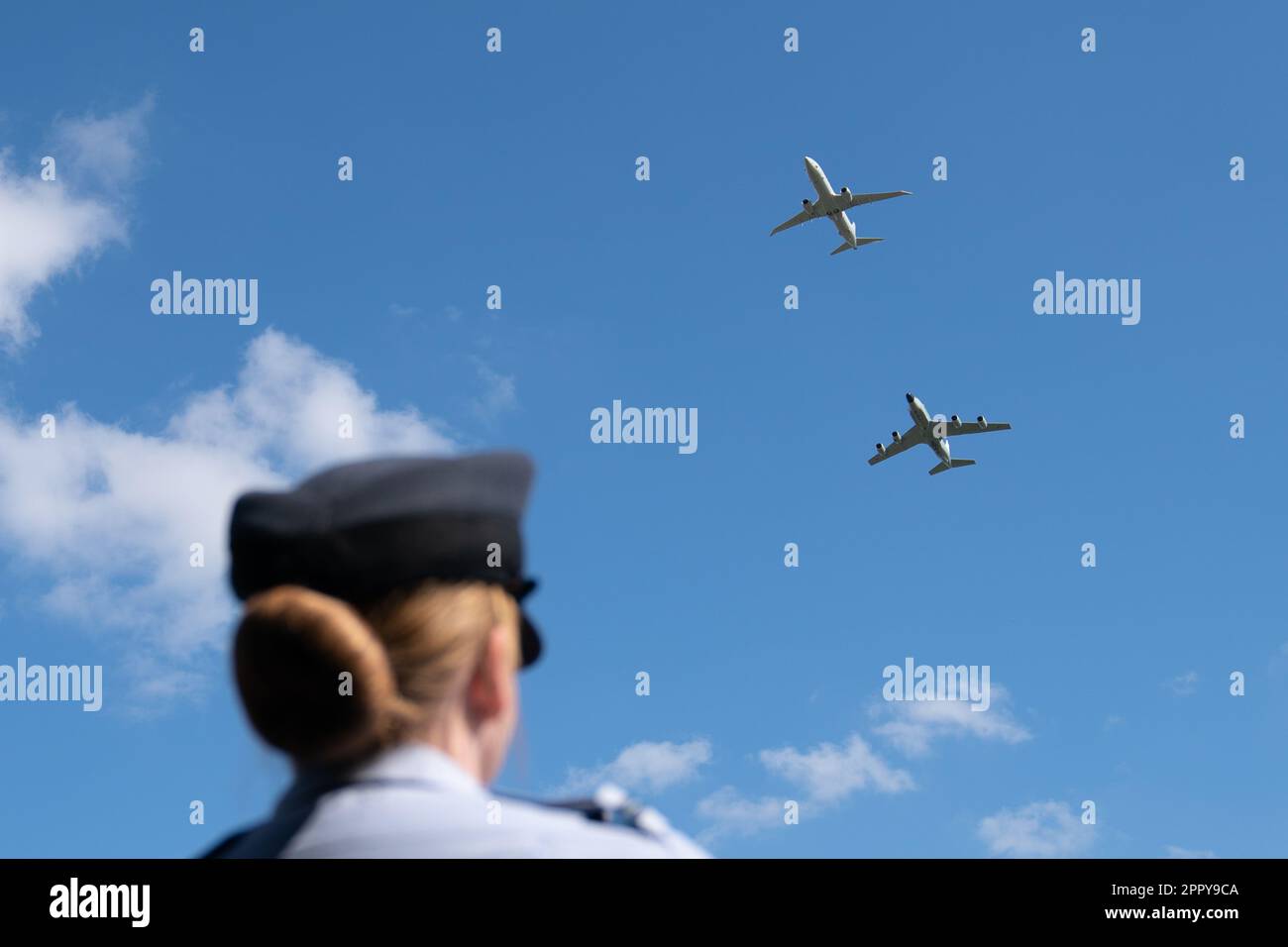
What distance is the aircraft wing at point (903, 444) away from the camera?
302ft

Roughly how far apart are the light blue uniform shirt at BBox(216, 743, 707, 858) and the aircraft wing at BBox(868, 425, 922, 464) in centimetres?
9011

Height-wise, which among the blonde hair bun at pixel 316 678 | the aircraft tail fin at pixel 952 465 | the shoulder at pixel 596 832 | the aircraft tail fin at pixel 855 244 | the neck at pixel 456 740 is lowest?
the shoulder at pixel 596 832

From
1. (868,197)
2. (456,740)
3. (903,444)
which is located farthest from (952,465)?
(456,740)

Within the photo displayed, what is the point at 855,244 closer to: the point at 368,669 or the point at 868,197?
the point at 868,197

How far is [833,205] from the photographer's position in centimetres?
9312

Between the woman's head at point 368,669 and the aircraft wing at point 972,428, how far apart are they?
88706 millimetres

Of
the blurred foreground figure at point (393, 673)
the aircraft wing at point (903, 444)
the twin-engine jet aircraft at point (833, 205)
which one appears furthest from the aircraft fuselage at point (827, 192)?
the blurred foreground figure at point (393, 673)

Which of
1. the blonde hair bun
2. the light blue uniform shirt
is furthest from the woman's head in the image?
the light blue uniform shirt

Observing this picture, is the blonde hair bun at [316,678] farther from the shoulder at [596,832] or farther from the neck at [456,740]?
the shoulder at [596,832]

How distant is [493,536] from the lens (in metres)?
4.50
